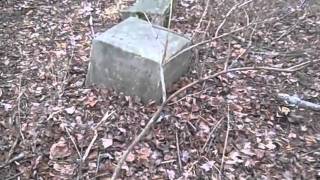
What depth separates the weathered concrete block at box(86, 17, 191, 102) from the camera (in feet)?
11.5

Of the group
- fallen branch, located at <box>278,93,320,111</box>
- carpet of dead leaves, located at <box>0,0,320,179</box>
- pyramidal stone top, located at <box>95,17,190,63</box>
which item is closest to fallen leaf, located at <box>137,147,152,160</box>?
carpet of dead leaves, located at <box>0,0,320,179</box>

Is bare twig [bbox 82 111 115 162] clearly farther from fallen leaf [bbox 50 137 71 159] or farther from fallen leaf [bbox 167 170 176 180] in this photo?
fallen leaf [bbox 167 170 176 180]

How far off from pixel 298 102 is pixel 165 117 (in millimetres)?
1228

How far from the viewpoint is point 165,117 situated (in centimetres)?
348

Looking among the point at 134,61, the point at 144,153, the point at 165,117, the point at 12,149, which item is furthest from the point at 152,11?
the point at 12,149

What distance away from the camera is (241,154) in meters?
Answer: 3.22

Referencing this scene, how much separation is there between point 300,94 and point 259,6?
5.90 feet

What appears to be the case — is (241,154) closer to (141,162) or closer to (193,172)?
(193,172)

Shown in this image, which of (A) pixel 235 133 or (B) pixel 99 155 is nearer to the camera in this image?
(B) pixel 99 155

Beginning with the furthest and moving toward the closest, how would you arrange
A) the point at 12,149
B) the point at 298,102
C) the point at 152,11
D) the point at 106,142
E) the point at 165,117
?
the point at 152,11, the point at 298,102, the point at 165,117, the point at 106,142, the point at 12,149

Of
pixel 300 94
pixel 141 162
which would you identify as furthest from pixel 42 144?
pixel 300 94

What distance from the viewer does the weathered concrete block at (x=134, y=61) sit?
11.5 ft

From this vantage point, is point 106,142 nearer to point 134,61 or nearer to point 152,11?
point 134,61

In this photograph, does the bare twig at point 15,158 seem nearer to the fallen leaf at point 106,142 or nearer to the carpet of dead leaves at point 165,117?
the carpet of dead leaves at point 165,117
